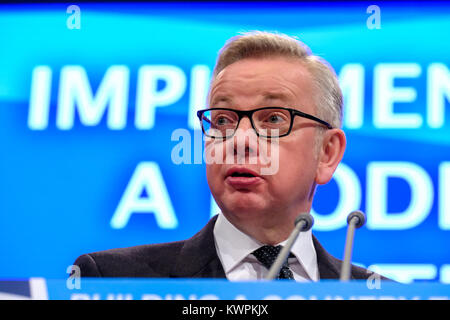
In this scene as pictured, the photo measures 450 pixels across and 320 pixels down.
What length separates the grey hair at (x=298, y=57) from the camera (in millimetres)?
2062

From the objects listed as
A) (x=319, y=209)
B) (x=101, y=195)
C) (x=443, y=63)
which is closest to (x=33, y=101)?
(x=101, y=195)

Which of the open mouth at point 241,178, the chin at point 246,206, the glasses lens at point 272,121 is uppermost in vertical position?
the glasses lens at point 272,121

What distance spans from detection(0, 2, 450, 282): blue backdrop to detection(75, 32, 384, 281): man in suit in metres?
1.09

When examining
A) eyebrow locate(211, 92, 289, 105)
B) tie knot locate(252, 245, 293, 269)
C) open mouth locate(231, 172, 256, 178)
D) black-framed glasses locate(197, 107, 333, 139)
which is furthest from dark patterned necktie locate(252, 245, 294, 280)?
eyebrow locate(211, 92, 289, 105)

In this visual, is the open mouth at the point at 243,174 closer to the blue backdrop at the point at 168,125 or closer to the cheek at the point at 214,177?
the cheek at the point at 214,177

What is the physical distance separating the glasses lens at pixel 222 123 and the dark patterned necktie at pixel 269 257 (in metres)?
0.36

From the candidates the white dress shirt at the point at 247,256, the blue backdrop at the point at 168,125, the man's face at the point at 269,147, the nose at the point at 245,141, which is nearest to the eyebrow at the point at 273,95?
the man's face at the point at 269,147

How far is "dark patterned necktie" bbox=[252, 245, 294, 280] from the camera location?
71.6 inches

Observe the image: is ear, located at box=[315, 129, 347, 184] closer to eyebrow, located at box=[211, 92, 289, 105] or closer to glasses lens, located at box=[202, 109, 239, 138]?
eyebrow, located at box=[211, 92, 289, 105]

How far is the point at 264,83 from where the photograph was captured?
196cm

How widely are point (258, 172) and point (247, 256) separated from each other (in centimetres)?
25

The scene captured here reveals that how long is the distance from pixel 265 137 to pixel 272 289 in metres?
0.77

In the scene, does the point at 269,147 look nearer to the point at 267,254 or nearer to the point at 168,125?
the point at 267,254

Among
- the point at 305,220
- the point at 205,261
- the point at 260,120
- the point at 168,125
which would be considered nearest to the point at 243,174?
the point at 260,120
